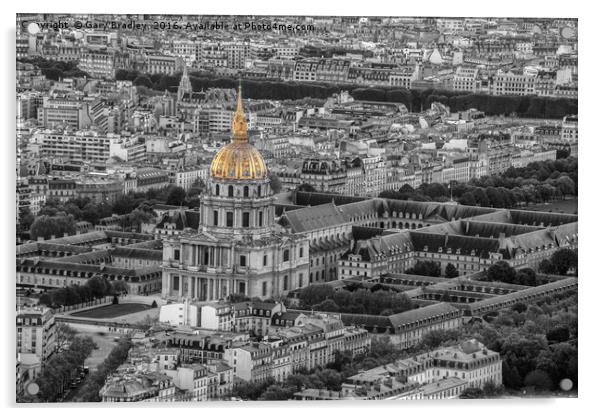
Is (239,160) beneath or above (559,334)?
above

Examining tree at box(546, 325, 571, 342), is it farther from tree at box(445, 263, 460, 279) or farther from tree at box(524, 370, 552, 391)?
tree at box(445, 263, 460, 279)

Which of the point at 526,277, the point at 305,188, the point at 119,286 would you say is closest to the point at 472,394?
the point at 526,277

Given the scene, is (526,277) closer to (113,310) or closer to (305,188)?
(113,310)

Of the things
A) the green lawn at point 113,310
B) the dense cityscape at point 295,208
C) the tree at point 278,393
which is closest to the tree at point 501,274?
the dense cityscape at point 295,208

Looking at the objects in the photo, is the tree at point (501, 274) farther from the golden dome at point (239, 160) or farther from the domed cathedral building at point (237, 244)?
the golden dome at point (239, 160)

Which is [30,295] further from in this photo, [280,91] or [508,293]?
[280,91]
